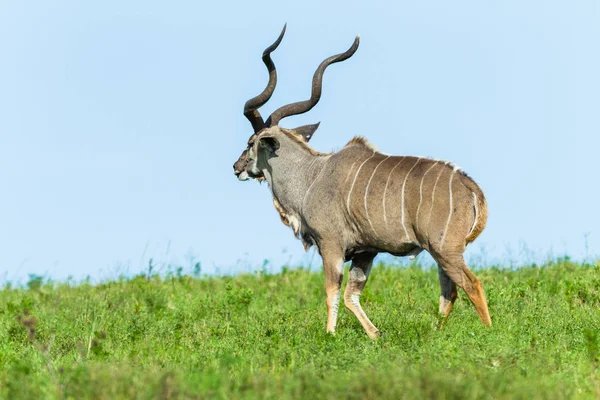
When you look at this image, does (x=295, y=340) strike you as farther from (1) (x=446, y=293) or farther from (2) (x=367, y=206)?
(1) (x=446, y=293)

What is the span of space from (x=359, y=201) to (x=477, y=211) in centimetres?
115

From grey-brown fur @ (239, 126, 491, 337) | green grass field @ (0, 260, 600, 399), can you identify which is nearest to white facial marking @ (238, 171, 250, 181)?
grey-brown fur @ (239, 126, 491, 337)

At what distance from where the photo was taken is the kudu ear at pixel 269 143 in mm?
9289

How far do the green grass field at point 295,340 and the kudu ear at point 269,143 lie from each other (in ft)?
5.37

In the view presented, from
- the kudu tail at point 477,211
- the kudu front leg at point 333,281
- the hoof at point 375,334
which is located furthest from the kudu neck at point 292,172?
the kudu tail at point 477,211

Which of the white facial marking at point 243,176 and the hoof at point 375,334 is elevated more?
the white facial marking at point 243,176

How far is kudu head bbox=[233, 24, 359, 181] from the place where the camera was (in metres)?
9.32

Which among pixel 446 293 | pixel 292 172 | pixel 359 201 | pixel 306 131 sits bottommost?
pixel 446 293

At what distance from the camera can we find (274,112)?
31.2ft

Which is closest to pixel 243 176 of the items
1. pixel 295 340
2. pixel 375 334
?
pixel 375 334

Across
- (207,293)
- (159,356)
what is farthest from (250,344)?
(207,293)

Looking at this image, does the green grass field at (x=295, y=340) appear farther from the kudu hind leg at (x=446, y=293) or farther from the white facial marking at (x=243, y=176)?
the white facial marking at (x=243, y=176)

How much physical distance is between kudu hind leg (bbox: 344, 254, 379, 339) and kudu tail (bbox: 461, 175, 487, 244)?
1.23 metres

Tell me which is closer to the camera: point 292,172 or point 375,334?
point 375,334
